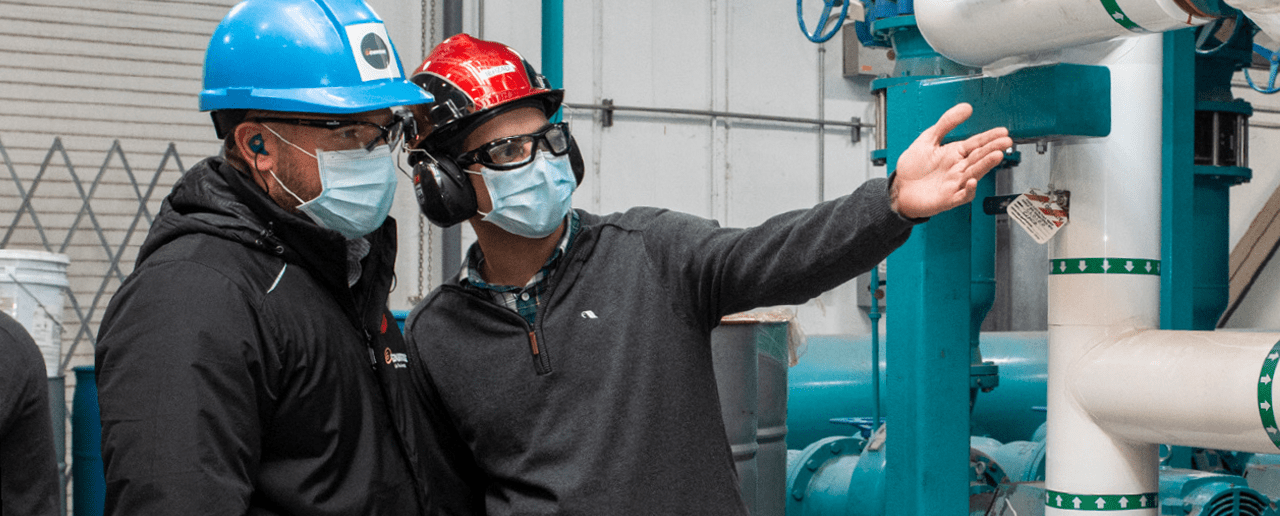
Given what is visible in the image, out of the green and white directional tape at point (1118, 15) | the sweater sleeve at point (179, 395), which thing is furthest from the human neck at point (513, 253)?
the green and white directional tape at point (1118, 15)

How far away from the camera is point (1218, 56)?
→ 3953 millimetres

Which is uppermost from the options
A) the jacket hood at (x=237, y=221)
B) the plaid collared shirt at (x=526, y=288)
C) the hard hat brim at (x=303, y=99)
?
the hard hat brim at (x=303, y=99)

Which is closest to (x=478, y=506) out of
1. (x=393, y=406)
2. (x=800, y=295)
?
(x=393, y=406)

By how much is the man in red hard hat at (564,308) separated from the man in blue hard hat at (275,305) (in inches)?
5.1

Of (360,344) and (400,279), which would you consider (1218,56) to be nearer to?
(360,344)

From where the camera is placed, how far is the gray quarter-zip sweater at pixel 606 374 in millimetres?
1738

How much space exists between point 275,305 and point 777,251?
2.28ft

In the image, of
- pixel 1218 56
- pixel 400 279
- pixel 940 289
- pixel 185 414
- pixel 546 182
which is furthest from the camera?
pixel 400 279

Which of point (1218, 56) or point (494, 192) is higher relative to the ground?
point (1218, 56)

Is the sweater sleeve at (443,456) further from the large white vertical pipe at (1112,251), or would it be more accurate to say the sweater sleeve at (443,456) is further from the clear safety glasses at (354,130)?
→ the large white vertical pipe at (1112,251)

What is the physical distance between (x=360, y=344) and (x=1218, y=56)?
3.42 m

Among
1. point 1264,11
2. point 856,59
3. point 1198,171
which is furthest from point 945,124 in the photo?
point 856,59

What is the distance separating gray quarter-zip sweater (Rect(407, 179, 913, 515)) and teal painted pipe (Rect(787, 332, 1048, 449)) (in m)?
3.89

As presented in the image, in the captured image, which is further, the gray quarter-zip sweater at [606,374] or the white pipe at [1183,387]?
the white pipe at [1183,387]
